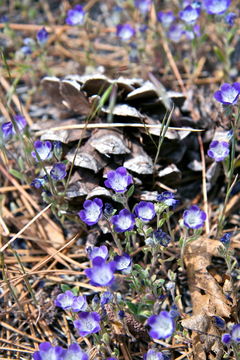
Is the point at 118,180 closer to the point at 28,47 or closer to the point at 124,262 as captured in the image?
the point at 124,262

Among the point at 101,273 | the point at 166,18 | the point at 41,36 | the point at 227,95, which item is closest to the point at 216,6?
the point at 166,18

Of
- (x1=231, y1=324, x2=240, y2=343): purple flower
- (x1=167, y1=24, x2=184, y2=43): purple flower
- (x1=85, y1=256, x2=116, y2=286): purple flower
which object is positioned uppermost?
(x1=167, y1=24, x2=184, y2=43): purple flower

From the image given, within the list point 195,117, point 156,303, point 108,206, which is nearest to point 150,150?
point 195,117

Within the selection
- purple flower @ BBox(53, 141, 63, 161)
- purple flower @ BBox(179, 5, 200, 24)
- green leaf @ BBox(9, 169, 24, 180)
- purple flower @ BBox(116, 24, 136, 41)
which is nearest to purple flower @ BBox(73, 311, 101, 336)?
purple flower @ BBox(53, 141, 63, 161)

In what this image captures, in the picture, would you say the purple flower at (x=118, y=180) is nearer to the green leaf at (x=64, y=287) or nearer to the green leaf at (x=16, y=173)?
the green leaf at (x=64, y=287)

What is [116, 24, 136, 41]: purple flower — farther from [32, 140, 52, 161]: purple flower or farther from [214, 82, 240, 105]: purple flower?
[32, 140, 52, 161]: purple flower

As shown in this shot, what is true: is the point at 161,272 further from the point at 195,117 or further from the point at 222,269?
the point at 195,117
